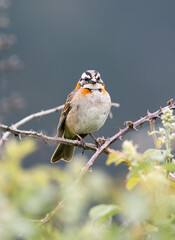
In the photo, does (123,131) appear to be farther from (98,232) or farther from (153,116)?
(98,232)

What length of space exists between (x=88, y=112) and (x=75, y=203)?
11.0 ft

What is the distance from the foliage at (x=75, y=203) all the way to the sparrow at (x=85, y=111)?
310 cm

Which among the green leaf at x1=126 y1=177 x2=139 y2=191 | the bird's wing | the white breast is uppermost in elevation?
the bird's wing

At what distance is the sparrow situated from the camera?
4.02m

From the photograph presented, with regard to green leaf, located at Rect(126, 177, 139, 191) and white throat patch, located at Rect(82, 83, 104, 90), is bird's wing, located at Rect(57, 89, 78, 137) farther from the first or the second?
green leaf, located at Rect(126, 177, 139, 191)

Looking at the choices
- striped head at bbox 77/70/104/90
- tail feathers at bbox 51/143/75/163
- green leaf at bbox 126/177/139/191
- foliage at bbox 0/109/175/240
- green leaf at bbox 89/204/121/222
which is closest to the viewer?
foliage at bbox 0/109/175/240

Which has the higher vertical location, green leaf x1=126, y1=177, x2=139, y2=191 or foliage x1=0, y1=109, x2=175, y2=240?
green leaf x1=126, y1=177, x2=139, y2=191

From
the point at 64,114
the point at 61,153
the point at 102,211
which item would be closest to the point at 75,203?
the point at 102,211

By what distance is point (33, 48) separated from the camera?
33.0 metres

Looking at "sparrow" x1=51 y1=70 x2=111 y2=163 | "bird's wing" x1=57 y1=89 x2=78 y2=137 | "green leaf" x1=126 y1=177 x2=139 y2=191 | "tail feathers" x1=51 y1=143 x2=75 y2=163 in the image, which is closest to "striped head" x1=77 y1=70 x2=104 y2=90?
"sparrow" x1=51 y1=70 x2=111 y2=163

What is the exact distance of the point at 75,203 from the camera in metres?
0.71

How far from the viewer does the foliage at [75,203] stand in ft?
2.21

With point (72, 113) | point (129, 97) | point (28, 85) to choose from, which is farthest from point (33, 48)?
point (72, 113)

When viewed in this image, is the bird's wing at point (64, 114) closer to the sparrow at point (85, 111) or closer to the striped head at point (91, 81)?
the sparrow at point (85, 111)
